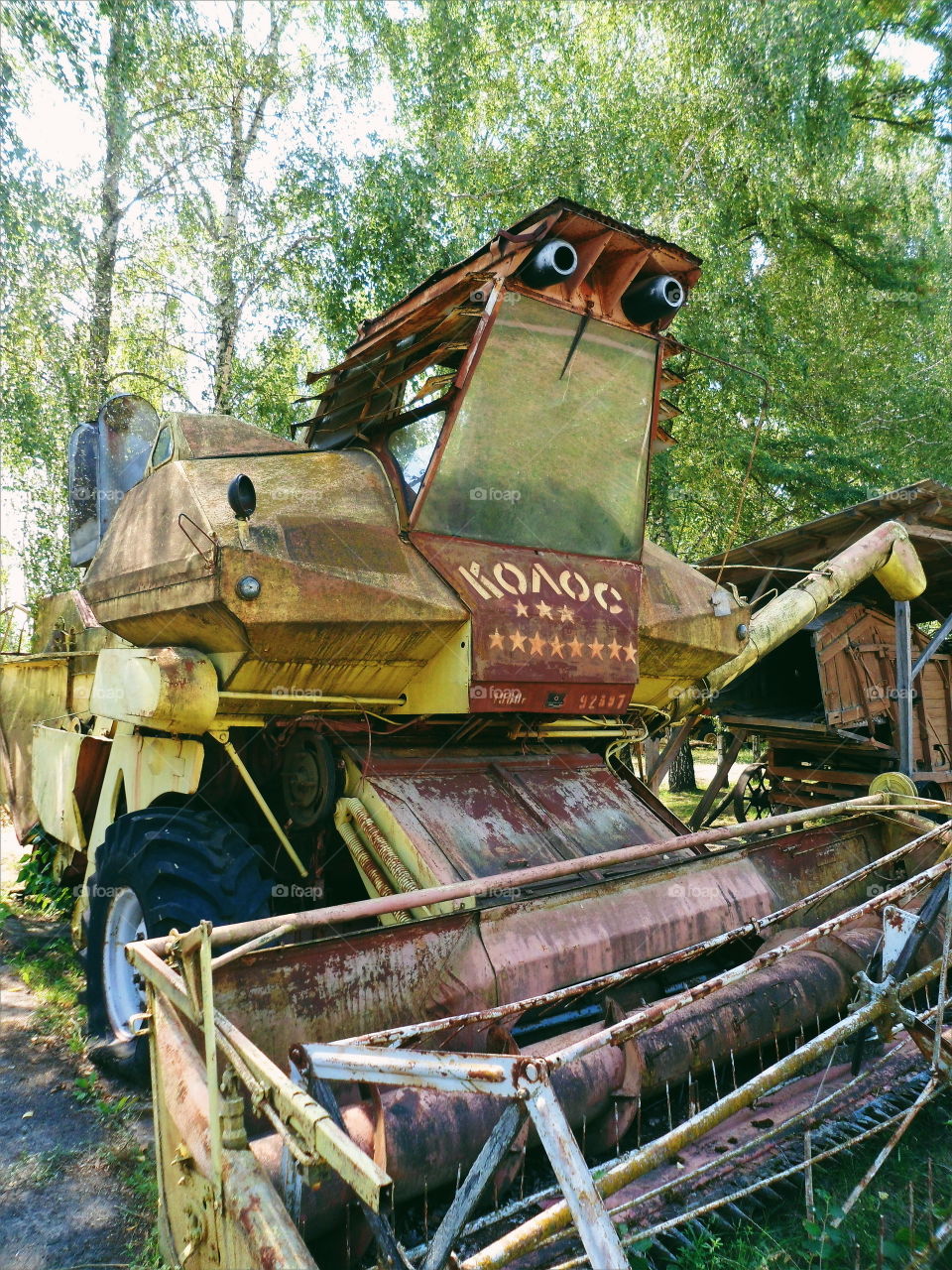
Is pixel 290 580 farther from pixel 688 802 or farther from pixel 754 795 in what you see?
pixel 688 802

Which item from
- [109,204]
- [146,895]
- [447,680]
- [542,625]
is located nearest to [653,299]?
[542,625]

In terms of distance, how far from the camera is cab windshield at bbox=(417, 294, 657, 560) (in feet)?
13.3

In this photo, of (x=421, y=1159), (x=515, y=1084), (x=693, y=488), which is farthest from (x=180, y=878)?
(x=693, y=488)

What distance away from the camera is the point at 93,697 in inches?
166

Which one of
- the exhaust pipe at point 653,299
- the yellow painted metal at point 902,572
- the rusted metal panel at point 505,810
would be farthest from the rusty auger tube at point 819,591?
the exhaust pipe at point 653,299

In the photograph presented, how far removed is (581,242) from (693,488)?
36.1 feet

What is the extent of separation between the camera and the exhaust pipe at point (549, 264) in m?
3.72

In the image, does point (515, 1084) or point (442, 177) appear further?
point (442, 177)

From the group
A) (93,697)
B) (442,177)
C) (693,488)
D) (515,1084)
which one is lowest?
(515,1084)

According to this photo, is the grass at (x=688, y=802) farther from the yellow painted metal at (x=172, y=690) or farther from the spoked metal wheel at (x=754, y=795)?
the yellow painted metal at (x=172, y=690)

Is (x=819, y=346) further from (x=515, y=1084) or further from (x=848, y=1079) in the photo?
(x=515, y=1084)

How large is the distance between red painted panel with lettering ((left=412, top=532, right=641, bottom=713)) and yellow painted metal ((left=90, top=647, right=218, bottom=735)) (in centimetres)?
108

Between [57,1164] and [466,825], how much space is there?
1966 mm

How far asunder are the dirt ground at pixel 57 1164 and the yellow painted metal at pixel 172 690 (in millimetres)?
1589
